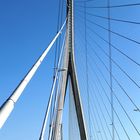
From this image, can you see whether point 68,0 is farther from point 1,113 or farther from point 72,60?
point 1,113

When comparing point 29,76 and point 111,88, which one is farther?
point 111,88

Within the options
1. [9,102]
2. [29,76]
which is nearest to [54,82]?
[29,76]

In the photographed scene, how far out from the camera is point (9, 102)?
439 centimetres

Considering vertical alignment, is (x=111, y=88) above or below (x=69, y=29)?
below

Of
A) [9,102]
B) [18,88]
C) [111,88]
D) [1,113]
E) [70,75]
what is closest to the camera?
[1,113]

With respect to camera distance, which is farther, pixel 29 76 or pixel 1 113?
pixel 29 76

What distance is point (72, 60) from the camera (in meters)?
23.2

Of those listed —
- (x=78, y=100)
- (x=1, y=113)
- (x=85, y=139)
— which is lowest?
(x=85, y=139)

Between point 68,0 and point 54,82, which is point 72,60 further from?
point 54,82

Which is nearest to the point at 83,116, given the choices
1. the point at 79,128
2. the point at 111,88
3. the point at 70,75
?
the point at 79,128

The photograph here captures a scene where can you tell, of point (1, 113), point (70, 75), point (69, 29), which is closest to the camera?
point (1, 113)

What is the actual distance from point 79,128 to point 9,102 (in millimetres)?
18997

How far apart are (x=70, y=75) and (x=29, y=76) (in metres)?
18.2

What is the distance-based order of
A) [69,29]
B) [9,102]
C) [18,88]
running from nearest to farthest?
[9,102] < [18,88] < [69,29]
